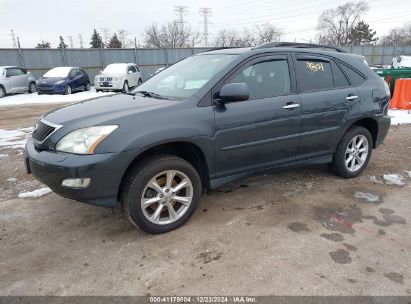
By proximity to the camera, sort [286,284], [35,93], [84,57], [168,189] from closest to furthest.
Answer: [286,284] → [168,189] → [35,93] → [84,57]

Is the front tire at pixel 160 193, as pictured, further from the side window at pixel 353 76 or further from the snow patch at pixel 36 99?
the snow patch at pixel 36 99

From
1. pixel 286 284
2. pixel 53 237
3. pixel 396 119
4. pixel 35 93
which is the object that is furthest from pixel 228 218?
pixel 35 93

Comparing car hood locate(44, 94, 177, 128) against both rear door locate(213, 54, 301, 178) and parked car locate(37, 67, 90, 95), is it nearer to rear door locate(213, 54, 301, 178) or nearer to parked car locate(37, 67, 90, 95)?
rear door locate(213, 54, 301, 178)

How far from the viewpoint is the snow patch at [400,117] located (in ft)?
29.1

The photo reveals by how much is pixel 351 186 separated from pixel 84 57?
21714mm

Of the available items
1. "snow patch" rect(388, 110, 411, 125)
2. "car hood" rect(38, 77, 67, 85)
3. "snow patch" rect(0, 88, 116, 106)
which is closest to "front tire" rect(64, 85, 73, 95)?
"snow patch" rect(0, 88, 116, 106)

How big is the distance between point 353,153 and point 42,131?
12.5 feet

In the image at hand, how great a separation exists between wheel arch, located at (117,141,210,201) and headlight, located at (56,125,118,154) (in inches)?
13.7

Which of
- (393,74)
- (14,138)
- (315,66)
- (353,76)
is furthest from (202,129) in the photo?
(393,74)

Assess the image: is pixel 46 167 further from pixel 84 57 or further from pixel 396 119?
pixel 84 57

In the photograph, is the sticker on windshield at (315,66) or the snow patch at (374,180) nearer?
the sticker on windshield at (315,66)

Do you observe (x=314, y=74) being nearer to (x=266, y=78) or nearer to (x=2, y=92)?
(x=266, y=78)

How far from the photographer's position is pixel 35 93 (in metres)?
19.1

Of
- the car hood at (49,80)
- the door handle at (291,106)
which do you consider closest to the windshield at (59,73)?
the car hood at (49,80)
